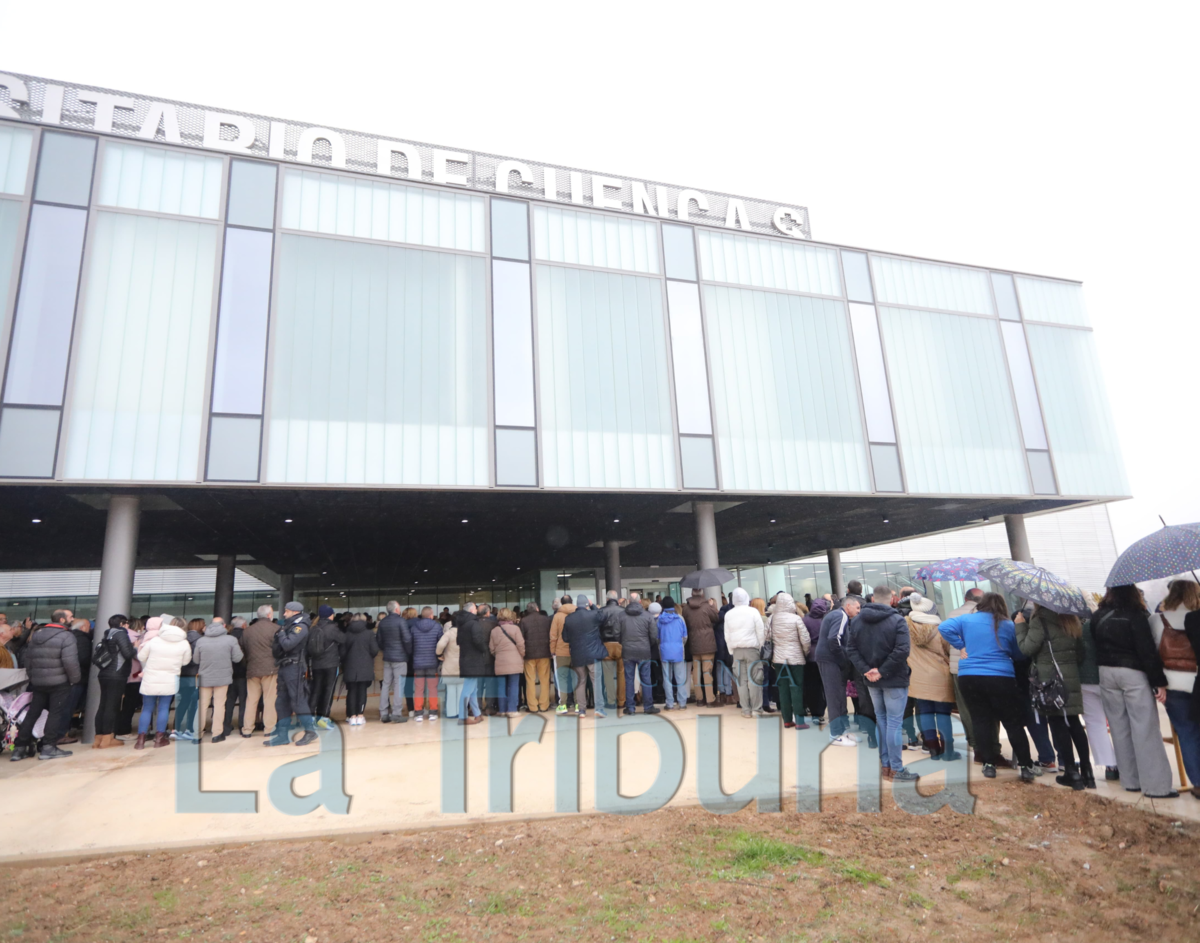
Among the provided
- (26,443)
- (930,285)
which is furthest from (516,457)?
(930,285)

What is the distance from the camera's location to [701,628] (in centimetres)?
1070

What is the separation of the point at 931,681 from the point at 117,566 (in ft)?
40.8

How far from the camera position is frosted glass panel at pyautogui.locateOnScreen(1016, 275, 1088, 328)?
17266mm

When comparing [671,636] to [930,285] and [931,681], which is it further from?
[930,285]

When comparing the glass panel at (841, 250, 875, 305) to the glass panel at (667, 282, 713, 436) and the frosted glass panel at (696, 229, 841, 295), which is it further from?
the glass panel at (667, 282, 713, 436)

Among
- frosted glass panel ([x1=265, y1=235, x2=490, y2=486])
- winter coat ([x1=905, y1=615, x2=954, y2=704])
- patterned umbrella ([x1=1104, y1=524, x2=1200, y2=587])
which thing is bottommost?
winter coat ([x1=905, y1=615, x2=954, y2=704])

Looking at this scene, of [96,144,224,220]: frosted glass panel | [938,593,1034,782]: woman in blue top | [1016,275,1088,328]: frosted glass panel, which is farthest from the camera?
[1016,275,1088,328]: frosted glass panel

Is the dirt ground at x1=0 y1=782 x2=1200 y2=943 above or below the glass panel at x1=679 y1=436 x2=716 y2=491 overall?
below

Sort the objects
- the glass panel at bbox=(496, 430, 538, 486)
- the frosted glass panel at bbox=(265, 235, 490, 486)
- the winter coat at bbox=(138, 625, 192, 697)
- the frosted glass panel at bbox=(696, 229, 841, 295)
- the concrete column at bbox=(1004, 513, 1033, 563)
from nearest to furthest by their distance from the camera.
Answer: the winter coat at bbox=(138, 625, 192, 697) → the frosted glass panel at bbox=(265, 235, 490, 486) → the glass panel at bbox=(496, 430, 538, 486) → the frosted glass panel at bbox=(696, 229, 841, 295) → the concrete column at bbox=(1004, 513, 1033, 563)

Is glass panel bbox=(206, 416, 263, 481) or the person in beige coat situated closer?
the person in beige coat

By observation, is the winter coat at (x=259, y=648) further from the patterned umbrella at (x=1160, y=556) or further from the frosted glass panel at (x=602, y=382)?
the patterned umbrella at (x=1160, y=556)

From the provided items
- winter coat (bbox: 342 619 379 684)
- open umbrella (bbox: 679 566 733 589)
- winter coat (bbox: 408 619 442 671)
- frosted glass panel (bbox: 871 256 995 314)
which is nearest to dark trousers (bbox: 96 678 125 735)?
winter coat (bbox: 342 619 379 684)

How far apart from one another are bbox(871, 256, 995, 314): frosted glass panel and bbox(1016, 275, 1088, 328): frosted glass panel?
1151 millimetres

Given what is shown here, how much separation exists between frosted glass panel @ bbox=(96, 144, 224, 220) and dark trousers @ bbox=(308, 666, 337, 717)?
802 centimetres
